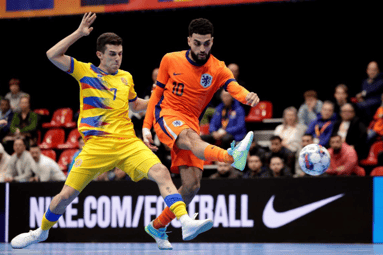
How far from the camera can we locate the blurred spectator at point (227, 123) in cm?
1054

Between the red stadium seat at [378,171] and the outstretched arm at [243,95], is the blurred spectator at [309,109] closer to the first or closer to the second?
the red stadium seat at [378,171]

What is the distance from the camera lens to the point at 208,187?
30.9 feet

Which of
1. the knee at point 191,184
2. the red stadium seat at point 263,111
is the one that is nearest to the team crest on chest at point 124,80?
the knee at point 191,184

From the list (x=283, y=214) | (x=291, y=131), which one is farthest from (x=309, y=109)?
(x=283, y=214)

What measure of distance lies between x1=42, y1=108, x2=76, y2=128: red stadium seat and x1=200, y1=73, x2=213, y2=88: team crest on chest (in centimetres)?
834

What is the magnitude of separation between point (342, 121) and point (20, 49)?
9516mm

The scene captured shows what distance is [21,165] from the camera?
1074cm

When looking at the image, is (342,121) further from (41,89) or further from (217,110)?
(41,89)

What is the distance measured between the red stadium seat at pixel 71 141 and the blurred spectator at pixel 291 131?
4549 mm

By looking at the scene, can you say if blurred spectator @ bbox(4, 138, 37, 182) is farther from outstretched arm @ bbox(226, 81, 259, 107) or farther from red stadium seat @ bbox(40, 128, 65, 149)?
outstretched arm @ bbox(226, 81, 259, 107)

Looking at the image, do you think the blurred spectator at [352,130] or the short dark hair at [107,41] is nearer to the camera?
the short dark hair at [107,41]

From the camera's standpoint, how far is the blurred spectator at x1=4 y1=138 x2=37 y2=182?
1067cm

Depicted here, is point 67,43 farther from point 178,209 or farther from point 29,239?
point 29,239

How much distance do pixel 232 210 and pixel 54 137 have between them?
19.6 feet
